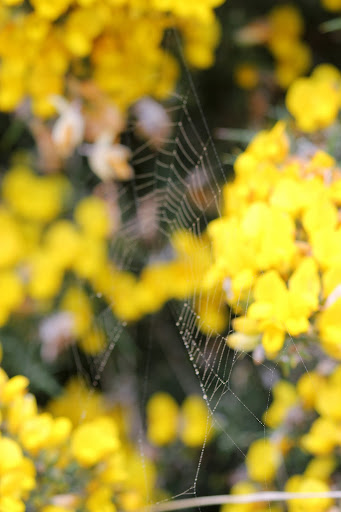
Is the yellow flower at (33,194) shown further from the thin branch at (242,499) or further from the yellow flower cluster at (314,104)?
the thin branch at (242,499)

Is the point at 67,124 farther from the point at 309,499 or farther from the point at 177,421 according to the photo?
the point at 309,499

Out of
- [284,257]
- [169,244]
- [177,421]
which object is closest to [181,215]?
[169,244]

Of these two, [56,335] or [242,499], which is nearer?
[242,499]

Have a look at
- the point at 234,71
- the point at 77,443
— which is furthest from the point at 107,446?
the point at 234,71

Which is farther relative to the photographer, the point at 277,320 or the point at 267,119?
the point at 267,119

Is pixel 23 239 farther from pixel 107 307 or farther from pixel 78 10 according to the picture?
pixel 78 10

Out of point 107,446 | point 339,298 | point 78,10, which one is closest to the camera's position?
point 339,298

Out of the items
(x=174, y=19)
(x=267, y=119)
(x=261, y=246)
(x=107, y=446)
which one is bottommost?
(x=107, y=446)

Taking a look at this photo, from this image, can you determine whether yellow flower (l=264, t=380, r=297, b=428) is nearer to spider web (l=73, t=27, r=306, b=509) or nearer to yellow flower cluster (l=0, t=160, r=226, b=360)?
spider web (l=73, t=27, r=306, b=509)
